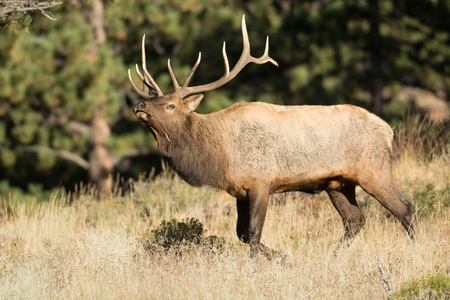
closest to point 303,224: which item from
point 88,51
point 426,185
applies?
point 426,185

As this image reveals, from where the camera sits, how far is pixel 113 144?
1633 centimetres

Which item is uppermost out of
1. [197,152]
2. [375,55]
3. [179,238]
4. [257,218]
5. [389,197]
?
[375,55]

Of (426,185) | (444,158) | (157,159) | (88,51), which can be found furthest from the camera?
(157,159)

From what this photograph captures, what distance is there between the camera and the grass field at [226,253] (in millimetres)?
5477

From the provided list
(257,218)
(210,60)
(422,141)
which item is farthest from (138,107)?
(210,60)

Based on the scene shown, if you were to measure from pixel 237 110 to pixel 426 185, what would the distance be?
2.77 metres

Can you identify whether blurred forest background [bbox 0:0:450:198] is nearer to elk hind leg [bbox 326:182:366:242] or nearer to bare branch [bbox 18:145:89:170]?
bare branch [bbox 18:145:89:170]

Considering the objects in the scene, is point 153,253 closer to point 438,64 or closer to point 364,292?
point 364,292

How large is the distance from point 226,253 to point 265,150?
1.08 metres

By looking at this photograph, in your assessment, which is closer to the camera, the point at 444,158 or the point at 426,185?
the point at 426,185

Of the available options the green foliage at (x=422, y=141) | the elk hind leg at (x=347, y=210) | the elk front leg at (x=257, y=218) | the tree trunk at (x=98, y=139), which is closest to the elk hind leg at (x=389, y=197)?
the elk hind leg at (x=347, y=210)

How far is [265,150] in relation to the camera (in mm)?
6820

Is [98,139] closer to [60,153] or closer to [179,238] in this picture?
[60,153]

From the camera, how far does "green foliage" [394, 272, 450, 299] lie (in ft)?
17.0
